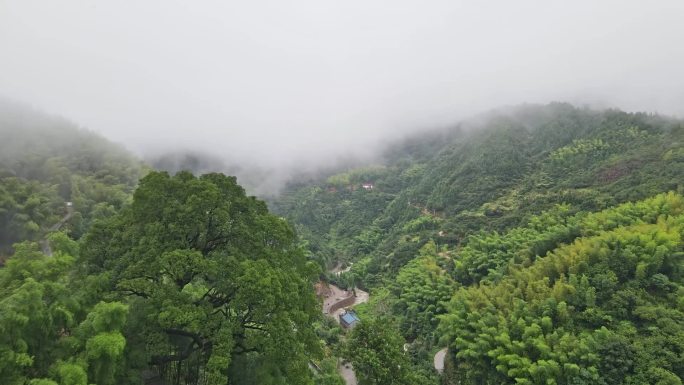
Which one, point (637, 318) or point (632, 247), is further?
point (632, 247)

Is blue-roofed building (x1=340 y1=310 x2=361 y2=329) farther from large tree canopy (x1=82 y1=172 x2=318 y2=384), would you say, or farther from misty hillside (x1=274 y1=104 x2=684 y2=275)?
large tree canopy (x1=82 y1=172 x2=318 y2=384)

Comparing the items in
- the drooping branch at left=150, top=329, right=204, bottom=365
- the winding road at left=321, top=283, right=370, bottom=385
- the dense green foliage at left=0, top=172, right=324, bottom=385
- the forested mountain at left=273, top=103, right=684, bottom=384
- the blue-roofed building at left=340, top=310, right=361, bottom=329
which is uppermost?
the dense green foliage at left=0, top=172, right=324, bottom=385

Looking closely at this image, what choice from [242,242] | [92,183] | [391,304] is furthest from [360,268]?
[242,242]

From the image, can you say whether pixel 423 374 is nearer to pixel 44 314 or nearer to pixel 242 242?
pixel 242 242

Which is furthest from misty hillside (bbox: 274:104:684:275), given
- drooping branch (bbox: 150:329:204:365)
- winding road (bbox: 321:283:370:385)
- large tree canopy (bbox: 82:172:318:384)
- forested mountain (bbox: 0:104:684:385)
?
drooping branch (bbox: 150:329:204:365)

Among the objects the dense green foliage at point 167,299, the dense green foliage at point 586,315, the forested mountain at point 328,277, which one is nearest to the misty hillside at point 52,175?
the forested mountain at point 328,277

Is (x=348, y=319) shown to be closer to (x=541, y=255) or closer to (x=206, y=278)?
(x=541, y=255)
